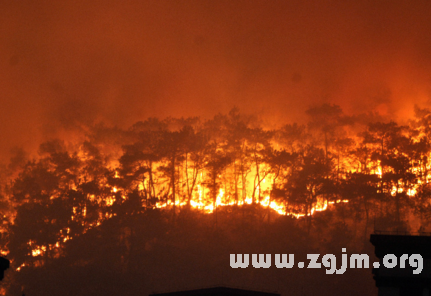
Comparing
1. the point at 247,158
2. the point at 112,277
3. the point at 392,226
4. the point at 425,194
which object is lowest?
the point at 112,277

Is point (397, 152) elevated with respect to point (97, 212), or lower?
elevated

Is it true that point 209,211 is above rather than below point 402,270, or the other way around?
above

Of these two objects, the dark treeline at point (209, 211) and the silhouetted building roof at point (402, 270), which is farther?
the dark treeline at point (209, 211)

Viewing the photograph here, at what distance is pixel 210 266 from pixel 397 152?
95.9ft

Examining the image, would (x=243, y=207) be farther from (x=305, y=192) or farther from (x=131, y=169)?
(x=131, y=169)

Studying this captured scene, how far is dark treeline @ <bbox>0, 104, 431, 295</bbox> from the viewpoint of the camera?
187ft

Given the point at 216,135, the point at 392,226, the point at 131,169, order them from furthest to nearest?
the point at 216,135, the point at 131,169, the point at 392,226

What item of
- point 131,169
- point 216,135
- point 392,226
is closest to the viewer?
point 392,226

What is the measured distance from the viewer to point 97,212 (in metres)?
63.4

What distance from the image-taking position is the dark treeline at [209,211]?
5712 centimetres

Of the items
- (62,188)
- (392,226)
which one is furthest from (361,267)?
(62,188)

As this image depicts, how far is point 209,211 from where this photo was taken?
69.5 m

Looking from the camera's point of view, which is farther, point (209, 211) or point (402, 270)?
point (209, 211)

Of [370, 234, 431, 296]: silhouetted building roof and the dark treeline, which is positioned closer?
[370, 234, 431, 296]: silhouetted building roof
